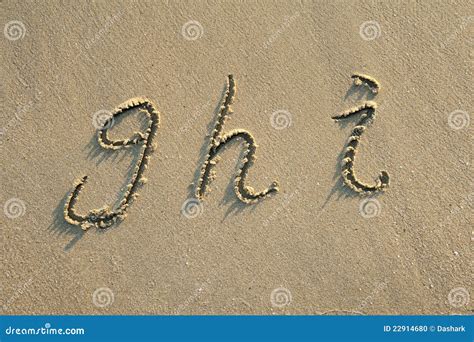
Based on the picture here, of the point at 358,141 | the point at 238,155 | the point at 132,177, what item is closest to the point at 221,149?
the point at 238,155

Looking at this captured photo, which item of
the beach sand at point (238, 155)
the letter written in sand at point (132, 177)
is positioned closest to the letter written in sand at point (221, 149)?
the beach sand at point (238, 155)

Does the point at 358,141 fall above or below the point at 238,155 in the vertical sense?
above

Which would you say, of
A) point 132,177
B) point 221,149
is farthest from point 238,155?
point 132,177

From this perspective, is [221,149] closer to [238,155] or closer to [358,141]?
[238,155]

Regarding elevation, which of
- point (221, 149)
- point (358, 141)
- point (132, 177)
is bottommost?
point (132, 177)

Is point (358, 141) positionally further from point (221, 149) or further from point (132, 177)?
point (132, 177)

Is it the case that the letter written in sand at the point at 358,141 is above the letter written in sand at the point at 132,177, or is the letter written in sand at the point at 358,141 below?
above

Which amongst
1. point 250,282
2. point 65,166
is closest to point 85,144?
point 65,166

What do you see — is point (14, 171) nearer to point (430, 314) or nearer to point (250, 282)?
point (250, 282)

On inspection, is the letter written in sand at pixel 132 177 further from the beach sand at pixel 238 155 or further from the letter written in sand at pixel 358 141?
the letter written in sand at pixel 358 141
